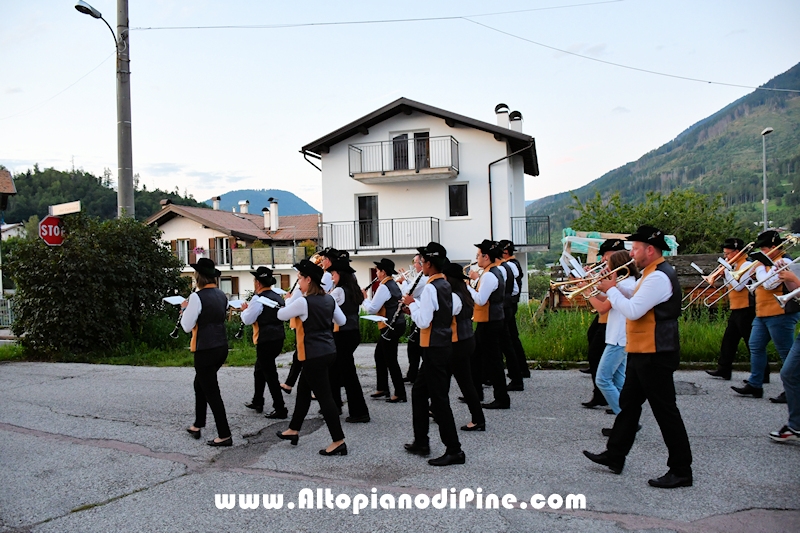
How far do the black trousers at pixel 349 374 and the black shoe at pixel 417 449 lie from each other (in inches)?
52.1

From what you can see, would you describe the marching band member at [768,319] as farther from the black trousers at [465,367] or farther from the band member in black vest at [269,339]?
the band member in black vest at [269,339]

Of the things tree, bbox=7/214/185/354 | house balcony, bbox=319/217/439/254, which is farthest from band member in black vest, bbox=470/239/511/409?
house balcony, bbox=319/217/439/254

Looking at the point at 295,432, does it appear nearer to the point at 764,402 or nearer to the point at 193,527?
the point at 193,527

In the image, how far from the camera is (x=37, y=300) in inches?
505

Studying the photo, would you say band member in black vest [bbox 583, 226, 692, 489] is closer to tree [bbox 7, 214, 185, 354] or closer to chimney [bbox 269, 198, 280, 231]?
tree [bbox 7, 214, 185, 354]

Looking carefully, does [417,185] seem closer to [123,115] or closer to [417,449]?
[123,115]

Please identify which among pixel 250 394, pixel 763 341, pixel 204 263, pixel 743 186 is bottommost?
pixel 250 394

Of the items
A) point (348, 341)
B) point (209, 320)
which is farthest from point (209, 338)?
point (348, 341)

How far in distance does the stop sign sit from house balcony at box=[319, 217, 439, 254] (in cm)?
1515

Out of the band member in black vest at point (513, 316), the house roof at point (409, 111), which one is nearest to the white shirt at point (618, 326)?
the band member in black vest at point (513, 316)

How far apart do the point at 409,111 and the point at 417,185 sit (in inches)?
124

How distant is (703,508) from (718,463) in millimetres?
1094

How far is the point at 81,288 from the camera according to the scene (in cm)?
1285

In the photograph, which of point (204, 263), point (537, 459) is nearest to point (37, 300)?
point (204, 263)
